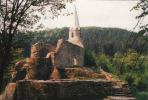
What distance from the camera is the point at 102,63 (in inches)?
2391

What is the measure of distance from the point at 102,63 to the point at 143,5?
4865 centimetres

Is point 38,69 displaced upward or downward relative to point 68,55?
downward

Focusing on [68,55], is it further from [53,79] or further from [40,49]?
[53,79]

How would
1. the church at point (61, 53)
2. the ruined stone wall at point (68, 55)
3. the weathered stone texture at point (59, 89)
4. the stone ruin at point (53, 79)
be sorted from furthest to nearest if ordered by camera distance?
the ruined stone wall at point (68, 55) < the church at point (61, 53) < the stone ruin at point (53, 79) < the weathered stone texture at point (59, 89)

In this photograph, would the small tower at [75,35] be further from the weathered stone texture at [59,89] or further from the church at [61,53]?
the weathered stone texture at [59,89]

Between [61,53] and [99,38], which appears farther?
[99,38]

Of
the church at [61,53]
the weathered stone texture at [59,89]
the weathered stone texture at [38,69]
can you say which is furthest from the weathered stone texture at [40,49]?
the weathered stone texture at [59,89]

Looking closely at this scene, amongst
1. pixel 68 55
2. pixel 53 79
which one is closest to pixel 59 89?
pixel 53 79

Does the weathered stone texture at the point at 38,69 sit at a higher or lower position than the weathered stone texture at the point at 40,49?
lower

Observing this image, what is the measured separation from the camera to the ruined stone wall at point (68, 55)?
45.3 meters

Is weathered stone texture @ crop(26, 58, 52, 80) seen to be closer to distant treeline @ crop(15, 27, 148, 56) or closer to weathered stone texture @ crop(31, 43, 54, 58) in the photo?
weathered stone texture @ crop(31, 43, 54, 58)

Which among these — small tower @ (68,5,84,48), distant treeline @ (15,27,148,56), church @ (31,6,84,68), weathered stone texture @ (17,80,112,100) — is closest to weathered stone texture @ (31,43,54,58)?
church @ (31,6,84,68)

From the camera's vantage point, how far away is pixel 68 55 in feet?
156

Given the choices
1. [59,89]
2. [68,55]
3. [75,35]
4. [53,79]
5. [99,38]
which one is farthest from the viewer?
[99,38]
